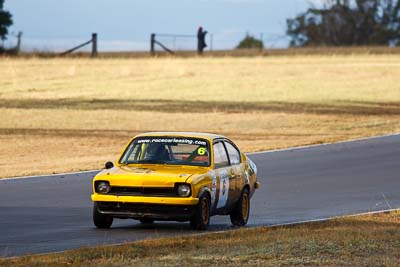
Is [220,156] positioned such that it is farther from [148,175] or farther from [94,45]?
[94,45]

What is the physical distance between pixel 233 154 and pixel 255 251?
479 cm

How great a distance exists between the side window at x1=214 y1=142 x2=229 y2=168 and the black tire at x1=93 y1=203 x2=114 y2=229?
61.9 inches

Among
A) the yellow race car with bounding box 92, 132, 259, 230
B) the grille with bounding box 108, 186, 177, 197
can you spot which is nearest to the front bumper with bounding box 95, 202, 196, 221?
the yellow race car with bounding box 92, 132, 259, 230

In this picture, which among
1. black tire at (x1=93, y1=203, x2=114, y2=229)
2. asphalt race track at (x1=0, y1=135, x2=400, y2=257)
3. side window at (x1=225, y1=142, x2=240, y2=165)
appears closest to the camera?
asphalt race track at (x1=0, y1=135, x2=400, y2=257)

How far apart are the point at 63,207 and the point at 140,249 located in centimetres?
569

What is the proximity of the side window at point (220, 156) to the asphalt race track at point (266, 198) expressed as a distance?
827 millimetres

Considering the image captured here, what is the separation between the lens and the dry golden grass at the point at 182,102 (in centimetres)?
3328

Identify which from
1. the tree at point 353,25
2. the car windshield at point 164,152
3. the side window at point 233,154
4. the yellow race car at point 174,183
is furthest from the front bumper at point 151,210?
the tree at point 353,25

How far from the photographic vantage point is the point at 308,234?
605 inches

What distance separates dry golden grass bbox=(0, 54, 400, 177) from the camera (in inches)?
1310

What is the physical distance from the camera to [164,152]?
55.6 feet

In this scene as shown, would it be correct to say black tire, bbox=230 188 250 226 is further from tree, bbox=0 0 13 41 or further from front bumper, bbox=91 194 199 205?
tree, bbox=0 0 13 41

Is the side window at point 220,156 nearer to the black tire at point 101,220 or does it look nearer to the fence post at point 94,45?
the black tire at point 101,220

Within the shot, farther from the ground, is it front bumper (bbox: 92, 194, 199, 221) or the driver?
the driver
